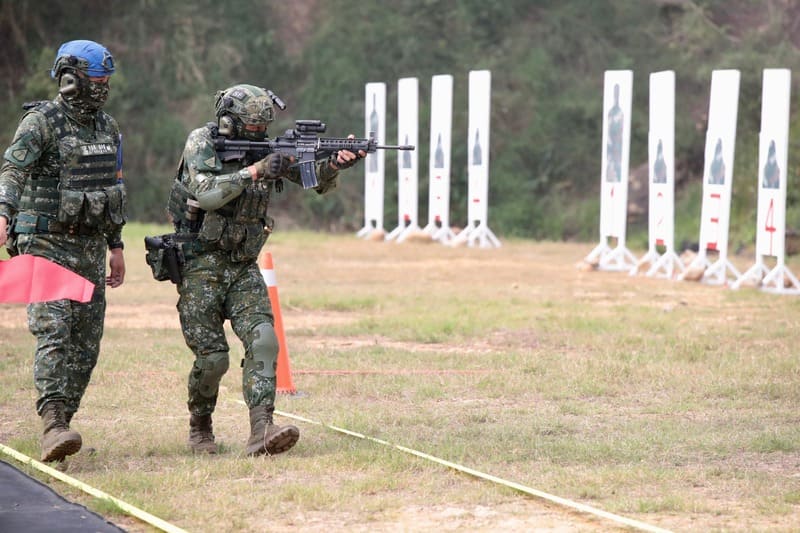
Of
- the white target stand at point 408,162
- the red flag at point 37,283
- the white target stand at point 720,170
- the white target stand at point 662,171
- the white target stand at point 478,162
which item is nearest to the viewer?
the red flag at point 37,283

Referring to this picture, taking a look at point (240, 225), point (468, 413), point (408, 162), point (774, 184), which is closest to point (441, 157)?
point (408, 162)

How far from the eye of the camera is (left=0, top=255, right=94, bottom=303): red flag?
20.2 feet

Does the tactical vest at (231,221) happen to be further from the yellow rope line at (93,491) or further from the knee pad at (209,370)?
the yellow rope line at (93,491)

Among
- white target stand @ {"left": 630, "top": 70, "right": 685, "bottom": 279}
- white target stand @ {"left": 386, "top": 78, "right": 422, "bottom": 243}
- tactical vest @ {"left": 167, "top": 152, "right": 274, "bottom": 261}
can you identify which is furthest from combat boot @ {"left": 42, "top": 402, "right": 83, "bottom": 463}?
white target stand @ {"left": 386, "top": 78, "right": 422, "bottom": 243}

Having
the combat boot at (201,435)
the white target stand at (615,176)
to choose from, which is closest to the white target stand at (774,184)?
the white target stand at (615,176)

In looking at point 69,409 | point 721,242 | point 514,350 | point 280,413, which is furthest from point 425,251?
point 69,409

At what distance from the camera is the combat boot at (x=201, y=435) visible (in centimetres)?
683

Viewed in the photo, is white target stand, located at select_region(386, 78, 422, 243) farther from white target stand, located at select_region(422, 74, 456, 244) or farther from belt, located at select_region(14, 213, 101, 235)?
belt, located at select_region(14, 213, 101, 235)

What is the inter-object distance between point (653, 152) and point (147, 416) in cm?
1194

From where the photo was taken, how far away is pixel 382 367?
10000 mm

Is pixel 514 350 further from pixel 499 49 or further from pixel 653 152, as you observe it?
pixel 499 49

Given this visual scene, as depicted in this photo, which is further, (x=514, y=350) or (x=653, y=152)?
(x=653, y=152)

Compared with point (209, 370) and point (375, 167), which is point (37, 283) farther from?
point (375, 167)

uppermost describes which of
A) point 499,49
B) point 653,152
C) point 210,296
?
point 499,49
